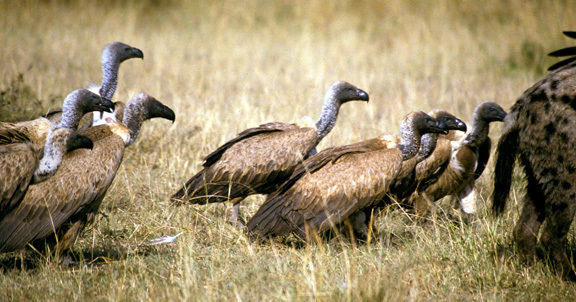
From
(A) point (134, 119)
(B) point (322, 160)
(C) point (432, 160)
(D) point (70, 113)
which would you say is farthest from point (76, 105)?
(C) point (432, 160)

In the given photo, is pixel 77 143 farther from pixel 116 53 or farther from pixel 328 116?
pixel 116 53

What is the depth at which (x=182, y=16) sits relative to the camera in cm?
1566

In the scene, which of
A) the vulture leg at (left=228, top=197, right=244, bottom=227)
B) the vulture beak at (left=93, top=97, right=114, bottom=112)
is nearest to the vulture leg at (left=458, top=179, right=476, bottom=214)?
the vulture leg at (left=228, top=197, right=244, bottom=227)

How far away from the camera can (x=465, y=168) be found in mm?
5988

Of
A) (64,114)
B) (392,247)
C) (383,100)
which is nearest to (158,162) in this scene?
(64,114)

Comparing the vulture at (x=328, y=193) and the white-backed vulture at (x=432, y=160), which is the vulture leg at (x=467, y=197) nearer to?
the white-backed vulture at (x=432, y=160)

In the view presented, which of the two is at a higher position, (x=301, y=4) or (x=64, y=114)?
(x=301, y=4)

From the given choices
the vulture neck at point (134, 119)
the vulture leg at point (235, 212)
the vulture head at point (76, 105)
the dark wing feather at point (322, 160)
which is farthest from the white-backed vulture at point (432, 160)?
the vulture head at point (76, 105)

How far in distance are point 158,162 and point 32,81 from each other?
3715 mm

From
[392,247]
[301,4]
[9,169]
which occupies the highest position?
[301,4]

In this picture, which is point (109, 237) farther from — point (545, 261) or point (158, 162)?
point (545, 261)

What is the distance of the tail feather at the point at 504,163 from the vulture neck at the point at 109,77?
168 inches

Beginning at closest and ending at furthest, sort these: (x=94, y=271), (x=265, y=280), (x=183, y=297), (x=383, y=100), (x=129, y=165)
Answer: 1. (x=183, y=297)
2. (x=265, y=280)
3. (x=94, y=271)
4. (x=129, y=165)
5. (x=383, y=100)

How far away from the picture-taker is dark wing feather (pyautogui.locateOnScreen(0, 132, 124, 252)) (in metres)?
4.35
